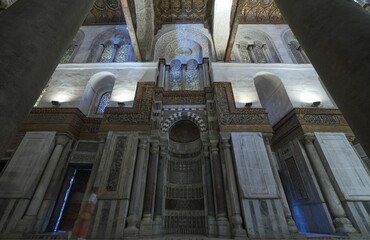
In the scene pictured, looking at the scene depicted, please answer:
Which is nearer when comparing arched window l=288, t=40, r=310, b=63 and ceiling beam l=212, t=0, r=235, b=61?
ceiling beam l=212, t=0, r=235, b=61

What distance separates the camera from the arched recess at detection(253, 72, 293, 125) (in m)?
6.55

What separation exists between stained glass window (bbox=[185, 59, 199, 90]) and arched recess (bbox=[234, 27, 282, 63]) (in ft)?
6.54

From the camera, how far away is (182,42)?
962 cm

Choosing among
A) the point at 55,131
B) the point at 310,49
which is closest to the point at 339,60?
the point at 310,49

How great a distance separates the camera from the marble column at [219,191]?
4.47 metres

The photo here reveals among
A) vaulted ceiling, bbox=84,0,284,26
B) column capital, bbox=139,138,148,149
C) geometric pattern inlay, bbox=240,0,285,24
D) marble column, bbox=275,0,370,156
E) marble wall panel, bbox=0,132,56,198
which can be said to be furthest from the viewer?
geometric pattern inlay, bbox=240,0,285,24

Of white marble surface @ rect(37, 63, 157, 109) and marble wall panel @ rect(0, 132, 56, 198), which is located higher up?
white marble surface @ rect(37, 63, 157, 109)

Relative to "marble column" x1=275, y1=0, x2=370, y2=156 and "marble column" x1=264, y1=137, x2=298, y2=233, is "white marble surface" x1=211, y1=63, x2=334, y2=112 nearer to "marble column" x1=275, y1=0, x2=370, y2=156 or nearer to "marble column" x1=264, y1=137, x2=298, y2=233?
"marble column" x1=264, y1=137, x2=298, y2=233

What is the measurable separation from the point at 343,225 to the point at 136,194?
4683 millimetres

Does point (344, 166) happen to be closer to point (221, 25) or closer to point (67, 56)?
point (221, 25)

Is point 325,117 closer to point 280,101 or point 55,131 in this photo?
point 280,101

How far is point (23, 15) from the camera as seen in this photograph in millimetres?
1517

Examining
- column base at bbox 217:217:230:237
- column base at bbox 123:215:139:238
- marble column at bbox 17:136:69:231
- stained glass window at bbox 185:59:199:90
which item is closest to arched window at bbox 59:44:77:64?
marble column at bbox 17:136:69:231

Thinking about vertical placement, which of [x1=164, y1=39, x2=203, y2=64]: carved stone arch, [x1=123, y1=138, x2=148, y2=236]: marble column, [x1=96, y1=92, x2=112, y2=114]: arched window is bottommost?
[x1=123, y1=138, x2=148, y2=236]: marble column
